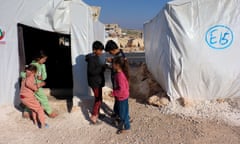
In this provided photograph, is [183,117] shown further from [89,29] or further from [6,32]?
[6,32]

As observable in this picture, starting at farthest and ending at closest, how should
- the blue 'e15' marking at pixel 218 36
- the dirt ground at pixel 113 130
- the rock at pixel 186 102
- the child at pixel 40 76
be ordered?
the rock at pixel 186 102
the blue 'e15' marking at pixel 218 36
the child at pixel 40 76
the dirt ground at pixel 113 130

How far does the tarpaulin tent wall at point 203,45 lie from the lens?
4.53 meters

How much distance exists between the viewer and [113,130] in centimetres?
398

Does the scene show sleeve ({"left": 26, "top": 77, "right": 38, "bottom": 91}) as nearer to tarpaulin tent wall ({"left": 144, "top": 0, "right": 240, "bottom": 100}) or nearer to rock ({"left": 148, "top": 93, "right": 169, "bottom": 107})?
rock ({"left": 148, "top": 93, "right": 169, "bottom": 107})

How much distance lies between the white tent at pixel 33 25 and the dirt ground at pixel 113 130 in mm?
648

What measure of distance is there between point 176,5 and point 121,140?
9.59 ft

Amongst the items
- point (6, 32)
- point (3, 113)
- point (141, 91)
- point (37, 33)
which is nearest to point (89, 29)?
point (6, 32)

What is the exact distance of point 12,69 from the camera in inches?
191

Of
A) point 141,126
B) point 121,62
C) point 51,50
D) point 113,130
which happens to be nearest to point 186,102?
point 141,126

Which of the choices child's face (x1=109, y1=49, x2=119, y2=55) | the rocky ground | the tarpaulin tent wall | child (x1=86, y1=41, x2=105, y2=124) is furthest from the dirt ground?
child's face (x1=109, y1=49, x2=119, y2=55)

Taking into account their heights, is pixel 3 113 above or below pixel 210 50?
below

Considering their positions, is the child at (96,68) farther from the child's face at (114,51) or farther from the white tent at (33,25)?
the white tent at (33,25)

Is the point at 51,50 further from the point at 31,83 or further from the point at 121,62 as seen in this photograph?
the point at 121,62

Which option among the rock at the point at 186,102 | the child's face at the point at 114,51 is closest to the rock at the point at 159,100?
the rock at the point at 186,102
